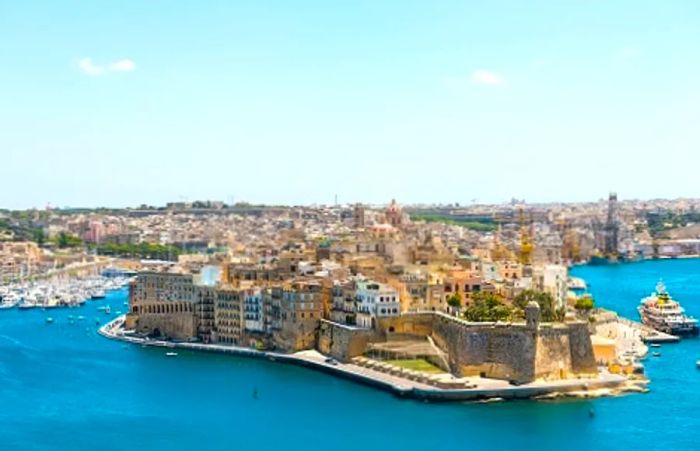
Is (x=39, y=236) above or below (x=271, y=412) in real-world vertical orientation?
above

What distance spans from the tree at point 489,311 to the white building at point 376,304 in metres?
1.81

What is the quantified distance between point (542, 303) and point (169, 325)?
10936 millimetres

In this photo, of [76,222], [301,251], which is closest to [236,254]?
[301,251]

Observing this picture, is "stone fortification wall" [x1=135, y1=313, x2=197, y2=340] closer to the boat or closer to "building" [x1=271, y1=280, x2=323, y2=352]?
"building" [x1=271, y1=280, x2=323, y2=352]

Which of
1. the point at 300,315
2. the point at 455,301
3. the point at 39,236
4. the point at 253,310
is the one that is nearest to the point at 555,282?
the point at 455,301

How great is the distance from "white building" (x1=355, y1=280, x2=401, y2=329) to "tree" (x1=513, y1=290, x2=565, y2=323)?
280 centimetres

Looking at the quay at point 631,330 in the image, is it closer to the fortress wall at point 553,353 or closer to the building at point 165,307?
the fortress wall at point 553,353

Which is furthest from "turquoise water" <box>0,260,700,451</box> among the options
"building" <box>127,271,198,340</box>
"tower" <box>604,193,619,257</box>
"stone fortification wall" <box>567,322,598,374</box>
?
"tower" <box>604,193,619,257</box>

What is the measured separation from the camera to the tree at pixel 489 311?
2314 centimetres

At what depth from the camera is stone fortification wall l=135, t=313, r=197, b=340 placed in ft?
96.8

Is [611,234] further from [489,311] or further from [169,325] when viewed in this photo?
[489,311]

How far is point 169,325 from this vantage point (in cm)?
2992

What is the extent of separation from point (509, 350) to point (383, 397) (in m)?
2.79

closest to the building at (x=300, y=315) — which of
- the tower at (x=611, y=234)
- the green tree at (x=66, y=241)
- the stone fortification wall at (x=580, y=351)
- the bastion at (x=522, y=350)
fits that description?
the bastion at (x=522, y=350)
